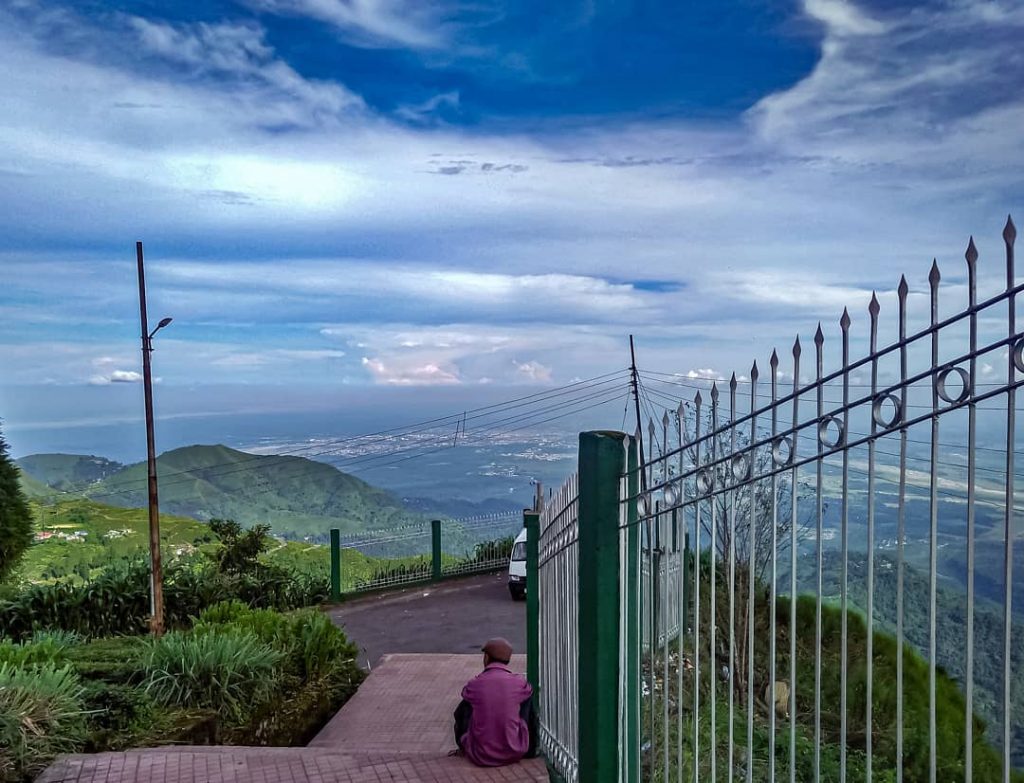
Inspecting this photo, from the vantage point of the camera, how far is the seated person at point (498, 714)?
16.5 ft

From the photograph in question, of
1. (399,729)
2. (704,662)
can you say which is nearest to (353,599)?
(399,729)

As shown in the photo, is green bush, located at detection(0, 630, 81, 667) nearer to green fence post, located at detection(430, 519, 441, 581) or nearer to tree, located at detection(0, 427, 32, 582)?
tree, located at detection(0, 427, 32, 582)

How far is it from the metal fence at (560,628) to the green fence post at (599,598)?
249 mm

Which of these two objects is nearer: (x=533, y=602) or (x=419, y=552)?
(x=533, y=602)

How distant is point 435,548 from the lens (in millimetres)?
15781

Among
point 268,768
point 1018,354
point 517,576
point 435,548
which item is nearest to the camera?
point 1018,354

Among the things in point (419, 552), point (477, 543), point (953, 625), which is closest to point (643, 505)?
point (953, 625)

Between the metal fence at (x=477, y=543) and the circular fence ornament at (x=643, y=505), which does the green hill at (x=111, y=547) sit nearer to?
the metal fence at (x=477, y=543)

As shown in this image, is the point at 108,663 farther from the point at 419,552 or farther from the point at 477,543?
the point at 477,543

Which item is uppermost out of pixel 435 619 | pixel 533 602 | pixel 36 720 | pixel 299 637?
pixel 533 602

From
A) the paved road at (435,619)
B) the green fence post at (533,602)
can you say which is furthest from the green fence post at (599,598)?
the paved road at (435,619)

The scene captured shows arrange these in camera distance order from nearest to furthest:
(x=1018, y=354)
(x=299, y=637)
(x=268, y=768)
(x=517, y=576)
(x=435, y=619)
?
(x=1018, y=354)
(x=268, y=768)
(x=299, y=637)
(x=435, y=619)
(x=517, y=576)

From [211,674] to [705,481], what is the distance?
5200 millimetres

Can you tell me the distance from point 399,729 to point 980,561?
20.9 ft
